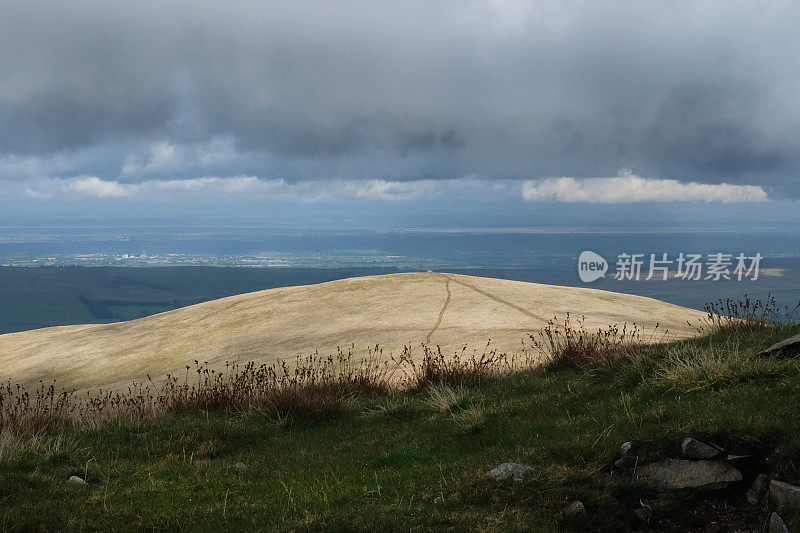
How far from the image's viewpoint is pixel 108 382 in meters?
17.8

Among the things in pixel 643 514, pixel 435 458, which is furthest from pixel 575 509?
pixel 435 458

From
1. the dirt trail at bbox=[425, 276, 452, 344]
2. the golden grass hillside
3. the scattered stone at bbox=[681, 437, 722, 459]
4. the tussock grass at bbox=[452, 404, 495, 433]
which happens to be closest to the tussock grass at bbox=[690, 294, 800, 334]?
the golden grass hillside

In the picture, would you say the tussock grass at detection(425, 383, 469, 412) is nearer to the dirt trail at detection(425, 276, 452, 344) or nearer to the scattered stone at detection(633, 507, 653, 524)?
the scattered stone at detection(633, 507, 653, 524)

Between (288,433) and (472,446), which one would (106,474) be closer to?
(288,433)

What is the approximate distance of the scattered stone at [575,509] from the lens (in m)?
5.79

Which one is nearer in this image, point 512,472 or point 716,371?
point 512,472

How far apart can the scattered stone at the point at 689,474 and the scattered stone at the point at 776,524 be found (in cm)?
72

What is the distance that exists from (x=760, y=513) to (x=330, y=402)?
6803 mm

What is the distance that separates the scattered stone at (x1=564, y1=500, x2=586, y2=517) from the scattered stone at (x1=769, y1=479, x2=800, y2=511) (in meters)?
1.62

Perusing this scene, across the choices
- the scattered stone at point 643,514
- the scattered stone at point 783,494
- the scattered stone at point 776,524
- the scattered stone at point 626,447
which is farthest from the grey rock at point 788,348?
the scattered stone at point 643,514

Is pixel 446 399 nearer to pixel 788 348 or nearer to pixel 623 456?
pixel 623 456

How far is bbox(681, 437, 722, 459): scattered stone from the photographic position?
21.0 feet

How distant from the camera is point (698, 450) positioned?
21.1ft

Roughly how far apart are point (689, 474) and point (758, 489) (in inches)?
23.3
